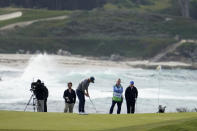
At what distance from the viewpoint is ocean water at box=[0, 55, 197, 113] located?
5737 centimetres

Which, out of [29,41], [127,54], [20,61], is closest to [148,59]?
[127,54]

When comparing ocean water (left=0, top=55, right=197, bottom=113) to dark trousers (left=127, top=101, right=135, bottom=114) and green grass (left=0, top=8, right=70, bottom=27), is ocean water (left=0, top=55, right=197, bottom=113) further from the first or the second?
green grass (left=0, top=8, right=70, bottom=27)

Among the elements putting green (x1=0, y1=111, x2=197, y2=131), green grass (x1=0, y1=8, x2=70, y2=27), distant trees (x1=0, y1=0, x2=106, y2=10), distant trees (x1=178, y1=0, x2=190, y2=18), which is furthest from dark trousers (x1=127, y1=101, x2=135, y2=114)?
distant trees (x1=0, y1=0, x2=106, y2=10)

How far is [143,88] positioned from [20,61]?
29957 mm

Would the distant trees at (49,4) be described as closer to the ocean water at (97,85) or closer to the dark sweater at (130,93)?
the ocean water at (97,85)

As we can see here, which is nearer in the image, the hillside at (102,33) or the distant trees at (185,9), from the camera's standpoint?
the hillside at (102,33)

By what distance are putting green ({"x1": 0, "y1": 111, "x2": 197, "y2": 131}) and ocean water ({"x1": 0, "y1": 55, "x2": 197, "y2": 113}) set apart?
26.3ft

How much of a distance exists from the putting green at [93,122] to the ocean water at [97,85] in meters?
8.01

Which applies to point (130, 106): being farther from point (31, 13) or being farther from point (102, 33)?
point (31, 13)

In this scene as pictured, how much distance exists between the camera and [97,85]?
7838 cm

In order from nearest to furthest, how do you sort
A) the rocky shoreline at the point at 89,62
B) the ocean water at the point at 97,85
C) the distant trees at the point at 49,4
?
the ocean water at the point at 97,85 < the rocky shoreline at the point at 89,62 < the distant trees at the point at 49,4

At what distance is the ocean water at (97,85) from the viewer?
57.4m

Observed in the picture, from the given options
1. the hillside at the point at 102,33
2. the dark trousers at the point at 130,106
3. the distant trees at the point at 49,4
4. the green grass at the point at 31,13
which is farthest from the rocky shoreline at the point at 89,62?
the dark trousers at the point at 130,106

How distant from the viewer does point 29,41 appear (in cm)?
12794
